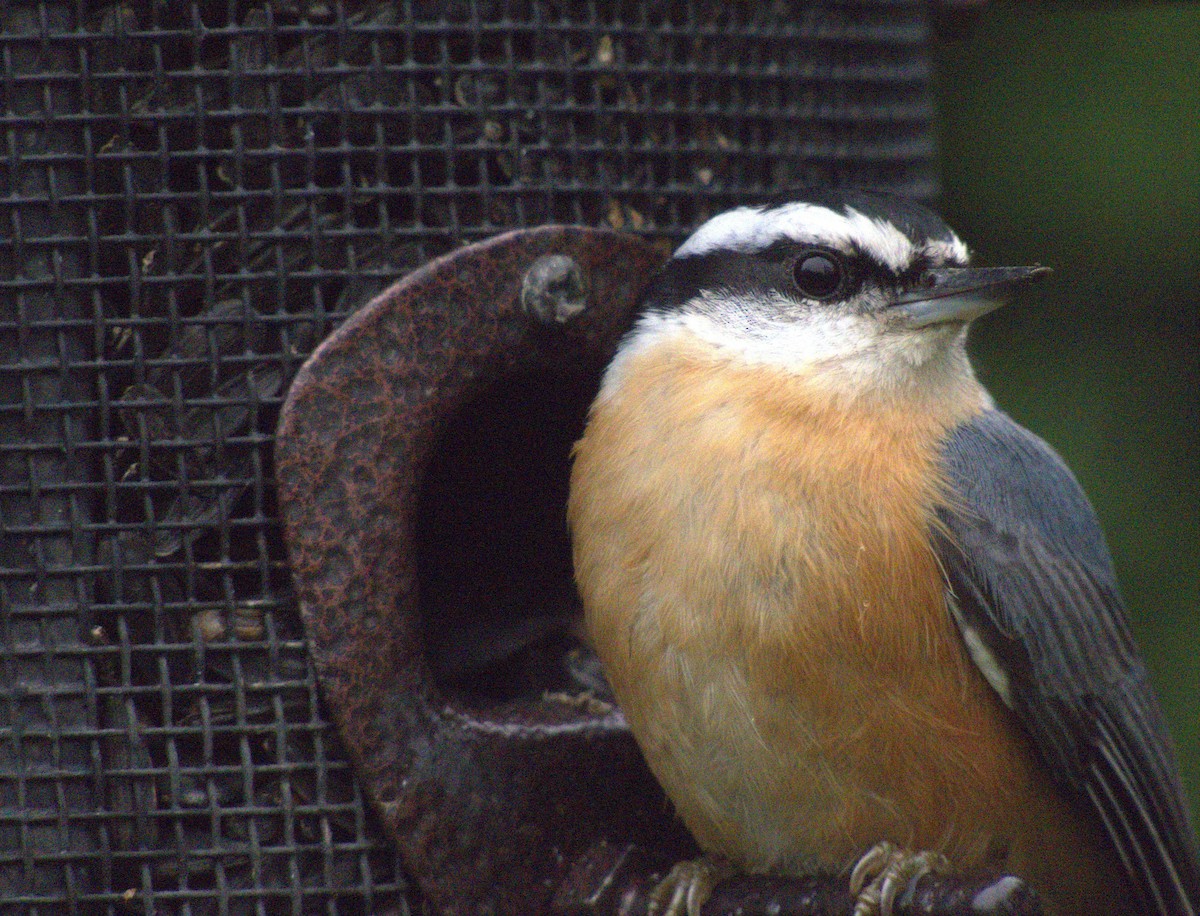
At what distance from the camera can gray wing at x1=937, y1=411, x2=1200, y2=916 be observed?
10.5ft

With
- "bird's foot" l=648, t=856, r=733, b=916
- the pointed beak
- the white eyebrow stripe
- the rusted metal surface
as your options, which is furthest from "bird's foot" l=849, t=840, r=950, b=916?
the white eyebrow stripe

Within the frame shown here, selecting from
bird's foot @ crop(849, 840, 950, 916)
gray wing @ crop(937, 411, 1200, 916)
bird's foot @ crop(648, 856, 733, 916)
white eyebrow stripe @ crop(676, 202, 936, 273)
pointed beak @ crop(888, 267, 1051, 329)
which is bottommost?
bird's foot @ crop(648, 856, 733, 916)

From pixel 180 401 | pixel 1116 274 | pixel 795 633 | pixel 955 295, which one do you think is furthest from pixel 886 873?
pixel 1116 274

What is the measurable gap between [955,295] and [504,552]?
4.50 ft

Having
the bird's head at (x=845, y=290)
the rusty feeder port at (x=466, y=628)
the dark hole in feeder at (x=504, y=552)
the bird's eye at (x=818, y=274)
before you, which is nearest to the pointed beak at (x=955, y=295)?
the bird's head at (x=845, y=290)

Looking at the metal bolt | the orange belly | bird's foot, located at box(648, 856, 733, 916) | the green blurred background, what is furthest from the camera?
the green blurred background

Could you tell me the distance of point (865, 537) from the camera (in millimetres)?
3102

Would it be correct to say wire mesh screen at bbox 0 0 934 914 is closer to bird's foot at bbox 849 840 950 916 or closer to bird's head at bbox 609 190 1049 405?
bird's head at bbox 609 190 1049 405

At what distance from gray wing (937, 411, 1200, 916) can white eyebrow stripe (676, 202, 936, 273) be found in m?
0.41

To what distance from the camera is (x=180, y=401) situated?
328 cm

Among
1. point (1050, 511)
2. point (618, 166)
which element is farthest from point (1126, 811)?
point (618, 166)

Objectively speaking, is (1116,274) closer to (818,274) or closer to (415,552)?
(818,274)

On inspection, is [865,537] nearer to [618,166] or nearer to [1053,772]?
[1053,772]

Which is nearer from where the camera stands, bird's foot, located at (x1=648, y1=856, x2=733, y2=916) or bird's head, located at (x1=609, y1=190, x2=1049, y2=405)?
bird's head, located at (x1=609, y1=190, x2=1049, y2=405)
